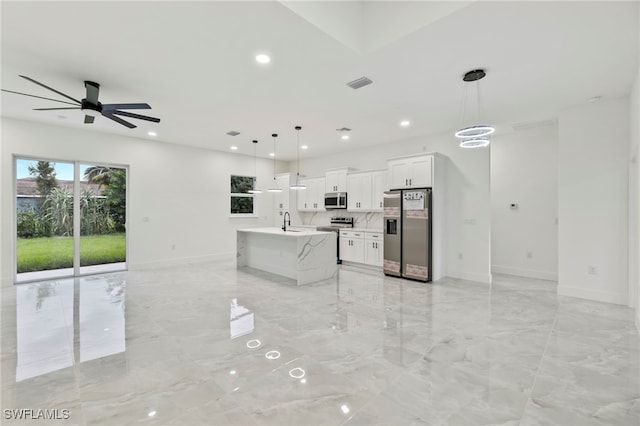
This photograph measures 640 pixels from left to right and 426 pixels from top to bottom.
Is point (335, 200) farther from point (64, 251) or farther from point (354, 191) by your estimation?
point (64, 251)

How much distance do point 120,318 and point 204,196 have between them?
4625 mm

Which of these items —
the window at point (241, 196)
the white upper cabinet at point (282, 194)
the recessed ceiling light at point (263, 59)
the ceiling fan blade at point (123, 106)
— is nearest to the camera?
the recessed ceiling light at point (263, 59)

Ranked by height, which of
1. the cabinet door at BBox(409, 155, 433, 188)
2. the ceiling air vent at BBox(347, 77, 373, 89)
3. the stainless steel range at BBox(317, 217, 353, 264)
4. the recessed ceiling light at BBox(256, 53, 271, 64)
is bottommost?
the stainless steel range at BBox(317, 217, 353, 264)

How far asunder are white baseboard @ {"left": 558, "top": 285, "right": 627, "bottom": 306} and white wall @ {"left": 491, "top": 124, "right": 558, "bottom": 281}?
1180 mm

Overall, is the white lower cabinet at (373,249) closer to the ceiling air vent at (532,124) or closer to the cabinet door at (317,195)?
the cabinet door at (317,195)

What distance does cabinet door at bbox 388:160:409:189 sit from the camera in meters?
5.86

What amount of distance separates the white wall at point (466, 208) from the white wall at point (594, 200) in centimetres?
115

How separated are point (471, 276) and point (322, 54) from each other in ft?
16.2

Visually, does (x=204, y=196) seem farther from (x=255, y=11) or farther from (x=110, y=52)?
(x=255, y=11)

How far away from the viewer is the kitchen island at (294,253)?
5.18 meters

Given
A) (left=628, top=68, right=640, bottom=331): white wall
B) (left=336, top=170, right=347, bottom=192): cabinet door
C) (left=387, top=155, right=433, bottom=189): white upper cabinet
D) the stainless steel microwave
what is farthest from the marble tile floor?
(left=336, top=170, right=347, bottom=192): cabinet door

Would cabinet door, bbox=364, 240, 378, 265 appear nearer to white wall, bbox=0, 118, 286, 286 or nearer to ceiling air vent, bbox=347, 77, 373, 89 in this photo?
ceiling air vent, bbox=347, 77, 373, 89

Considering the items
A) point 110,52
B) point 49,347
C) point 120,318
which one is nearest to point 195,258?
point 120,318

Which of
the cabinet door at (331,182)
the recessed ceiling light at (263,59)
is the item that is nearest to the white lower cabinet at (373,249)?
the cabinet door at (331,182)
